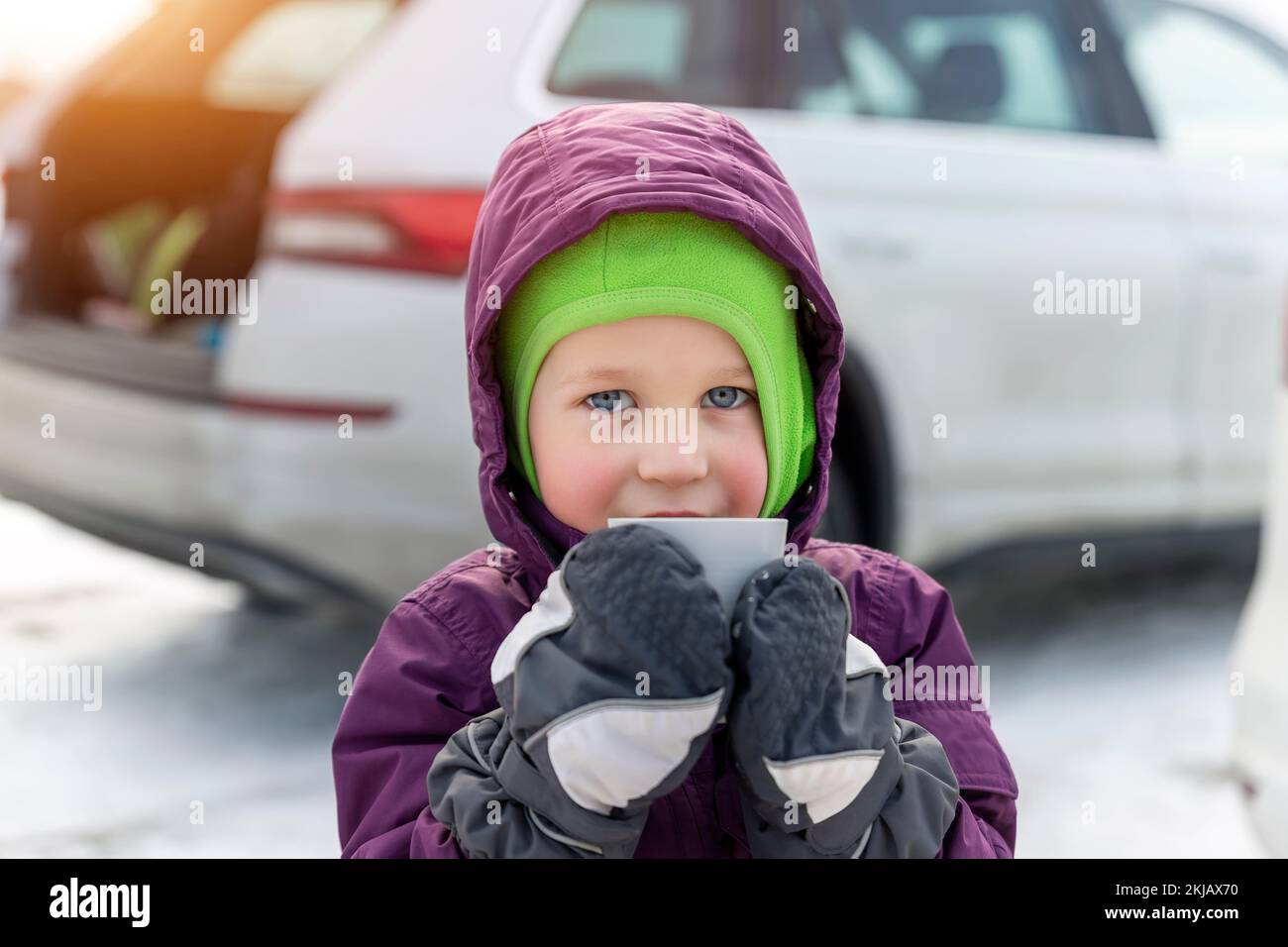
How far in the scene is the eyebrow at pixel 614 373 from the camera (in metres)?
1.23

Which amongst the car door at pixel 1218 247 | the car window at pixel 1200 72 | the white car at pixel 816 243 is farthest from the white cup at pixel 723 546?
the car window at pixel 1200 72

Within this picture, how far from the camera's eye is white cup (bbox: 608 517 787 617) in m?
1.07

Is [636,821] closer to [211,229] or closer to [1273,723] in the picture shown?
[1273,723]

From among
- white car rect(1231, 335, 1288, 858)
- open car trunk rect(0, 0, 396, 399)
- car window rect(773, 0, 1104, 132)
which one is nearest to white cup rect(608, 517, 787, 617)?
white car rect(1231, 335, 1288, 858)

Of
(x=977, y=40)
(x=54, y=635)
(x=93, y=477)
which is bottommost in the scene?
(x=54, y=635)

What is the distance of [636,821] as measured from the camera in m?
1.07

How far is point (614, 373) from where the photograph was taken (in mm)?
1237

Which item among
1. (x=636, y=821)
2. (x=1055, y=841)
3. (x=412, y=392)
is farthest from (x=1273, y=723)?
(x=412, y=392)

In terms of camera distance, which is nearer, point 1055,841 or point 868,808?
point 868,808

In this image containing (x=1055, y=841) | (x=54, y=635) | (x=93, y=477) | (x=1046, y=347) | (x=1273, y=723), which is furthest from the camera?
(x=54, y=635)

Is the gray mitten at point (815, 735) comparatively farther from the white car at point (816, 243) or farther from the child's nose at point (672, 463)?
the white car at point (816, 243)

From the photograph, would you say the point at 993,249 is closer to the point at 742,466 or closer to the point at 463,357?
the point at 463,357

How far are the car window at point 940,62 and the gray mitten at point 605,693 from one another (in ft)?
7.36

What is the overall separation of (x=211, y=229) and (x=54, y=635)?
3.83ft
